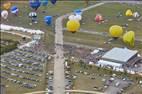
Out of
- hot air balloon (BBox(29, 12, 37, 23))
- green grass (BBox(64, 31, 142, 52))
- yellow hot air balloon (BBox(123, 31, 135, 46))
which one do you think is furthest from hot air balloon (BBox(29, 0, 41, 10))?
yellow hot air balloon (BBox(123, 31, 135, 46))

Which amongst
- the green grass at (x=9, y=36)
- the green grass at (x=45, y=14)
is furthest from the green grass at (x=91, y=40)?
the green grass at (x=9, y=36)

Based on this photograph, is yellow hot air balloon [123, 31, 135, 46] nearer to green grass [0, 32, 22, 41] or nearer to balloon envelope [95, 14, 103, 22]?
balloon envelope [95, 14, 103, 22]

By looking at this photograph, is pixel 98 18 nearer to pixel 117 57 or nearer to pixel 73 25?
pixel 73 25

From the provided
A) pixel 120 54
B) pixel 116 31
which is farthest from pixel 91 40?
pixel 120 54

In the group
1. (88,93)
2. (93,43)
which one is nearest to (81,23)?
(93,43)

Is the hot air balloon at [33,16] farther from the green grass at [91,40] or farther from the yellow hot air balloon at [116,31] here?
the yellow hot air balloon at [116,31]

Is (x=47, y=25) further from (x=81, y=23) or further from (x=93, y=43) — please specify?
(x=93, y=43)
